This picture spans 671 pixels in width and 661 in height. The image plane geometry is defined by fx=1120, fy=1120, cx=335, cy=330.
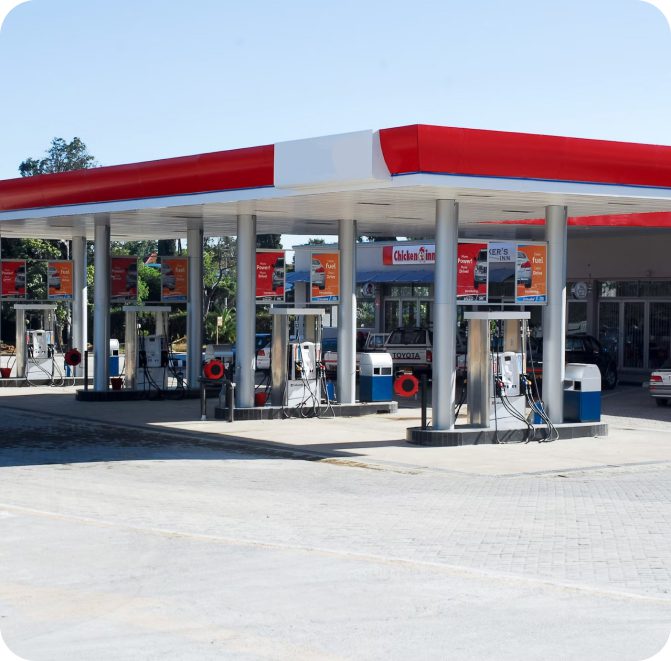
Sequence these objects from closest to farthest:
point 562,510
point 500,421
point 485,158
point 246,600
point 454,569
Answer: point 246,600 → point 454,569 → point 562,510 → point 485,158 → point 500,421

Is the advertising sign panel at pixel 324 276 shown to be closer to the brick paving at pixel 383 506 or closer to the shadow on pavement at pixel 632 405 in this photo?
the brick paving at pixel 383 506

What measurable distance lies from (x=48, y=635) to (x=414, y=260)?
33.6m

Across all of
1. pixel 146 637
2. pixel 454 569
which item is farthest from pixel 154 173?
pixel 146 637

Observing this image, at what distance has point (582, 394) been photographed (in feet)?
65.3

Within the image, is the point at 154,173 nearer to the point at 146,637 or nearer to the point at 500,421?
the point at 500,421

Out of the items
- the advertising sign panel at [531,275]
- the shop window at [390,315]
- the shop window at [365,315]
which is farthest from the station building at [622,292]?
the advertising sign panel at [531,275]

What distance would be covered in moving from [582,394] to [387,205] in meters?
4.82

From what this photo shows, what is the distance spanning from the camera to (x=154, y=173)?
20359 mm

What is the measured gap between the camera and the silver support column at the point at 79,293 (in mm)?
31359

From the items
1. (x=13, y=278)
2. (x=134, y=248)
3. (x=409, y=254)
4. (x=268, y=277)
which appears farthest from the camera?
(x=134, y=248)

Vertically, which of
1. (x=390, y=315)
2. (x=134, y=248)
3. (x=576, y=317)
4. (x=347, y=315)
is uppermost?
(x=134, y=248)

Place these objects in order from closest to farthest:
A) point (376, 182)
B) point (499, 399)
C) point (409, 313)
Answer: point (376, 182) < point (499, 399) < point (409, 313)

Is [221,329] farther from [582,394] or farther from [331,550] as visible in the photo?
[331,550]

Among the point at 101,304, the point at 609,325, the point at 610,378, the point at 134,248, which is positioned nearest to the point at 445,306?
the point at 101,304
